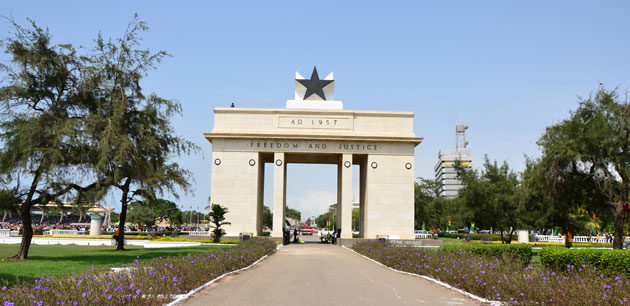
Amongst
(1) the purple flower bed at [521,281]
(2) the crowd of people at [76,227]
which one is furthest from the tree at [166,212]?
(1) the purple flower bed at [521,281]

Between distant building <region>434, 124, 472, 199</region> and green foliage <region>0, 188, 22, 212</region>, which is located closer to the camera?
green foliage <region>0, 188, 22, 212</region>

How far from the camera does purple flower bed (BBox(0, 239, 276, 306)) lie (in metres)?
7.88

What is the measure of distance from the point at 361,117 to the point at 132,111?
82.3 feet

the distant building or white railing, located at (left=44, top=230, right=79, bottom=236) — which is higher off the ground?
the distant building

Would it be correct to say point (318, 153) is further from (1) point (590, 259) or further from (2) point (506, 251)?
(1) point (590, 259)

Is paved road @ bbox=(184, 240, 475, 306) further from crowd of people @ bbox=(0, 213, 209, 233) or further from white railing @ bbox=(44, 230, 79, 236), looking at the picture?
white railing @ bbox=(44, 230, 79, 236)

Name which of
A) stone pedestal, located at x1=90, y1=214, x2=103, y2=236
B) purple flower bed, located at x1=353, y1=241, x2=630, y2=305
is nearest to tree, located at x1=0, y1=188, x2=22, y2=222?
purple flower bed, located at x1=353, y1=241, x2=630, y2=305

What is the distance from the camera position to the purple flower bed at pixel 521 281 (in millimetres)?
8574

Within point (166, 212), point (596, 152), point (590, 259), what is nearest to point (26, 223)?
point (590, 259)

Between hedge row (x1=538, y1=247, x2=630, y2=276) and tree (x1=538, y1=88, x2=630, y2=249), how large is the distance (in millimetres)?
9818

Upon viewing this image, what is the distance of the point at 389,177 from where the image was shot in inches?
1743

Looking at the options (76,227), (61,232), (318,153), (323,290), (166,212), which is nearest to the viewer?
(323,290)

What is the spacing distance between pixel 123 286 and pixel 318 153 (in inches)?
1386

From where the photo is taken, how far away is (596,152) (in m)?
24.2
